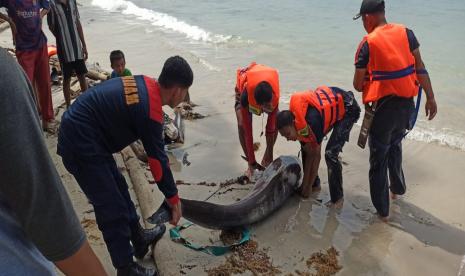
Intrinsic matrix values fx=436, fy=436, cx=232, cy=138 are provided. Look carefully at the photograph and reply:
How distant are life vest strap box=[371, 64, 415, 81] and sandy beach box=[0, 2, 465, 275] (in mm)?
1555

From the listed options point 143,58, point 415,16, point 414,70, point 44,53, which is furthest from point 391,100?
point 415,16

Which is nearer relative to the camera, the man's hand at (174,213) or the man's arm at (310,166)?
the man's hand at (174,213)

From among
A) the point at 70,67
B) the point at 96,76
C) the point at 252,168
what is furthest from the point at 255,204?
the point at 96,76

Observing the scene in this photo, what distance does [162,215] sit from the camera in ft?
10.5

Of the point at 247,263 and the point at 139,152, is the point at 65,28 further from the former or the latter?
the point at 247,263

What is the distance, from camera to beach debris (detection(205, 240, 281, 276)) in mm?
3826

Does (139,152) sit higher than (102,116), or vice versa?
(102,116)

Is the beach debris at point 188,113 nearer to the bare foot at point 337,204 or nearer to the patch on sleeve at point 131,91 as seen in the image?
the bare foot at point 337,204

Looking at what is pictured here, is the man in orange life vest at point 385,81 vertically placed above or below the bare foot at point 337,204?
above

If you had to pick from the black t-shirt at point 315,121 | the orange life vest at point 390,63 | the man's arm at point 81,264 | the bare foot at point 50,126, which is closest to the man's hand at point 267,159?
the black t-shirt at point 315,121

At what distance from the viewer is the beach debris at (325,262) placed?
3861 millimetres

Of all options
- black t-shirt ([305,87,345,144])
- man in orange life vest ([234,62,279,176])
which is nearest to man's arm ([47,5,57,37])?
man in orange life vest ([234,62,279,176])

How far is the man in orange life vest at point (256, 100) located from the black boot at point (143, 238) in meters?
1.70

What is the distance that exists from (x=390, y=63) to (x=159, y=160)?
2369 mm
